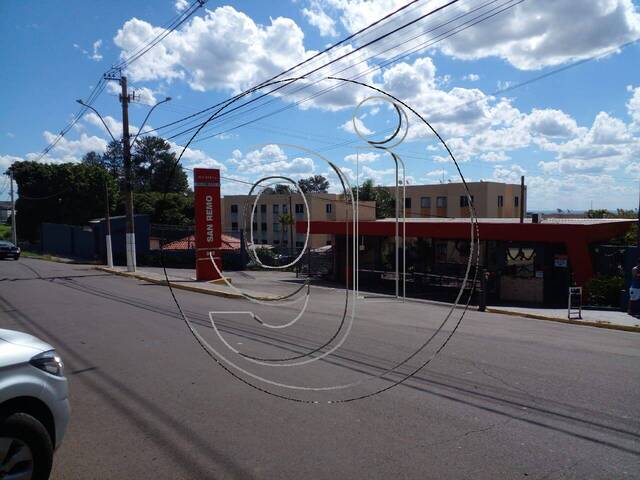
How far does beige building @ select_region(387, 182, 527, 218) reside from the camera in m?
55.2

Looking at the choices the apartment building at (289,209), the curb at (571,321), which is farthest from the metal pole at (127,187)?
the curb at (571,321)

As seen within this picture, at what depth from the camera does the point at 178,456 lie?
14.6 ft

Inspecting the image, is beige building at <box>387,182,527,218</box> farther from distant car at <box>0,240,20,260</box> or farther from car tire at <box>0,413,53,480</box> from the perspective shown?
car tire at <box>0,413,53,480</box>

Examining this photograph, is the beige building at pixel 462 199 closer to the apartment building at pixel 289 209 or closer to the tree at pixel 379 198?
the tree at pixel 379 198

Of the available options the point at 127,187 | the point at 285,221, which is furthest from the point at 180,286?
the point at 285,221

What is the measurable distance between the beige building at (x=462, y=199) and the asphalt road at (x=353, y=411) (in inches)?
1808

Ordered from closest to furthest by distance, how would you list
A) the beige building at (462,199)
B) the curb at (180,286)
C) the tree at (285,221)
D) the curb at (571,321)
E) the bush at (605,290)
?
the tree at (285,221) → the curb at (571,321) → the bush at (605,290) → the curb at (180,286) → the beige building at (462,199)

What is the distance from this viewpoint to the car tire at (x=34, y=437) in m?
3.64

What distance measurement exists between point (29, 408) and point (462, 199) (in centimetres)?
5296

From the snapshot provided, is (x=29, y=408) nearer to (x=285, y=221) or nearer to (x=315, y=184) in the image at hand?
(x=315, y=184)

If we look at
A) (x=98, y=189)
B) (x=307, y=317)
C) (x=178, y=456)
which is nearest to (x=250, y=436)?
(x=178, y=456)

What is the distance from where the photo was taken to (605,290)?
1827 cm

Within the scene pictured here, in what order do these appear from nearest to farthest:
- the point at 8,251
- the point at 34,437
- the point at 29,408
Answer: the point at 34,437, the point at 29,408, the point at 8,251

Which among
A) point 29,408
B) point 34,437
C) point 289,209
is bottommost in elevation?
point 34,437
